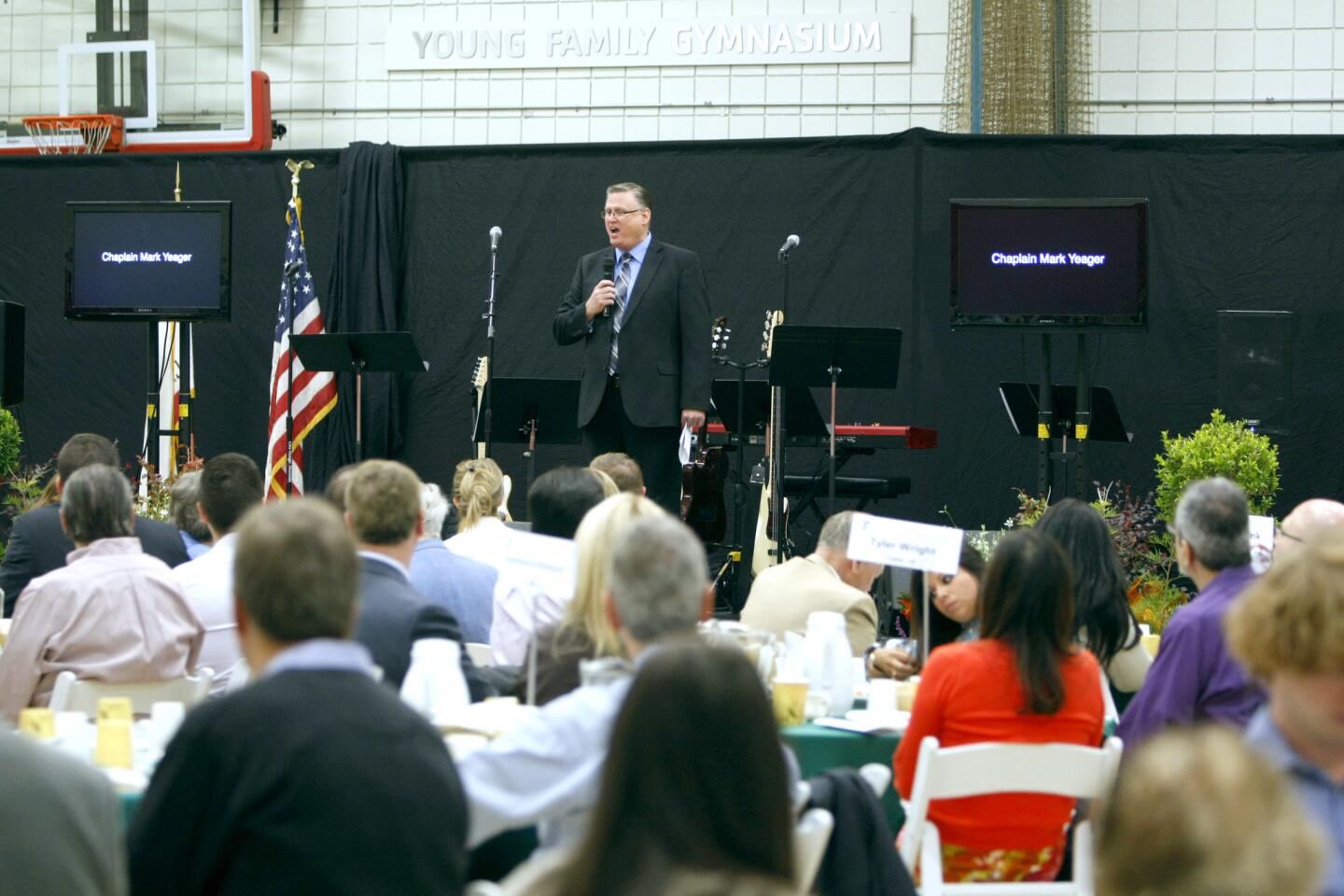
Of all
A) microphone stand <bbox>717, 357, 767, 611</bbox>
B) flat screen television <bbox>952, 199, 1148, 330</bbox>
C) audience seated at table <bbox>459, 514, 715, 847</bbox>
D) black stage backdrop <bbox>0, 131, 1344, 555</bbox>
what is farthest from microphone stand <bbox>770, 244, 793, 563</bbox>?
audience seated at table <bbox>459, 514, 715, 847</bbox>

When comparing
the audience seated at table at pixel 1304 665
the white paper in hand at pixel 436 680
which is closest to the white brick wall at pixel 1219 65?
the white paper in hand at pixel 436 680

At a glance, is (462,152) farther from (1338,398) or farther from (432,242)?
(1338,398)

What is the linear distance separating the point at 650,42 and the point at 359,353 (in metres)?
3.60

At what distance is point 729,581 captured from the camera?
8344mm

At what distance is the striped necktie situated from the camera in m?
7.07

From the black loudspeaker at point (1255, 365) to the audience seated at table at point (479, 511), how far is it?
13.2 feet

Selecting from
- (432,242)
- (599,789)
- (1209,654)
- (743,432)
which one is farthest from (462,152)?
(599,789)

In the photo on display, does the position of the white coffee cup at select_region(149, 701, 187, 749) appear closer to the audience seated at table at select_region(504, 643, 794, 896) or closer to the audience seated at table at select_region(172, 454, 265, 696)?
the audience seated at table at select_region(172, 454, 265, 696)

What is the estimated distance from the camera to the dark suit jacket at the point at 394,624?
3402 mm

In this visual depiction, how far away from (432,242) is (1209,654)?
23.5 ft

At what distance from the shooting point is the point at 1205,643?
11.4 ft

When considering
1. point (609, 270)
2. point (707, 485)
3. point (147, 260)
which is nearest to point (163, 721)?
point (609, 270)

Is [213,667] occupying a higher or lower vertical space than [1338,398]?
lower

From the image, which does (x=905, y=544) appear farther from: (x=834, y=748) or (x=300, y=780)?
(x=300, y=780)
